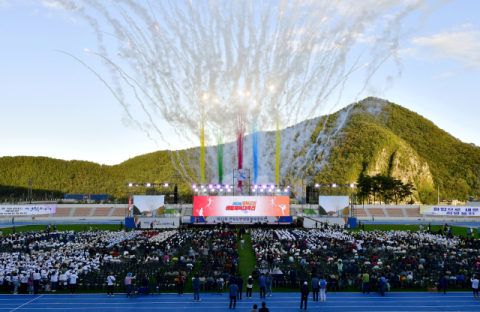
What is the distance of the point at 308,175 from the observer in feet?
471

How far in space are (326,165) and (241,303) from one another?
136 meters

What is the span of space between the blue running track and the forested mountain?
319 feet


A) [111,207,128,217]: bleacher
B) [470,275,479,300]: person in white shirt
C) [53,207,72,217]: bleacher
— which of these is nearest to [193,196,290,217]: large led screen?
[111,207,128,217]: bleacher

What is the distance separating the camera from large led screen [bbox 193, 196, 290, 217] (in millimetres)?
48375

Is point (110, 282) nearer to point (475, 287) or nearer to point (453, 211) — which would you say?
point (475, 287)

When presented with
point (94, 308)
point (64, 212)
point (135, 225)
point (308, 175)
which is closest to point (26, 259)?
point (94, 308)

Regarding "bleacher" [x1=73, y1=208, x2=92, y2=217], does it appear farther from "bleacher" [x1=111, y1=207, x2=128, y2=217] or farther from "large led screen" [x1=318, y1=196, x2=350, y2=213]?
"large led screen" [x1=318, y1=196, x2=350, y2=213]

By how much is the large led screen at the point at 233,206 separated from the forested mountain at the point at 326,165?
6542 cm

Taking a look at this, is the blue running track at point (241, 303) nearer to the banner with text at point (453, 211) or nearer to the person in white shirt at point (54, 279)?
the person in white shirt at point (54, 279)

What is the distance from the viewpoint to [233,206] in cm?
4850

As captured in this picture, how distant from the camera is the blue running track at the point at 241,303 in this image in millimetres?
14820

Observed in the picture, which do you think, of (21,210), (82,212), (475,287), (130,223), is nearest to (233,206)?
(130,223)

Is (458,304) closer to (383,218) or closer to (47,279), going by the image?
(47,279)

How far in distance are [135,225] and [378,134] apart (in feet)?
415
